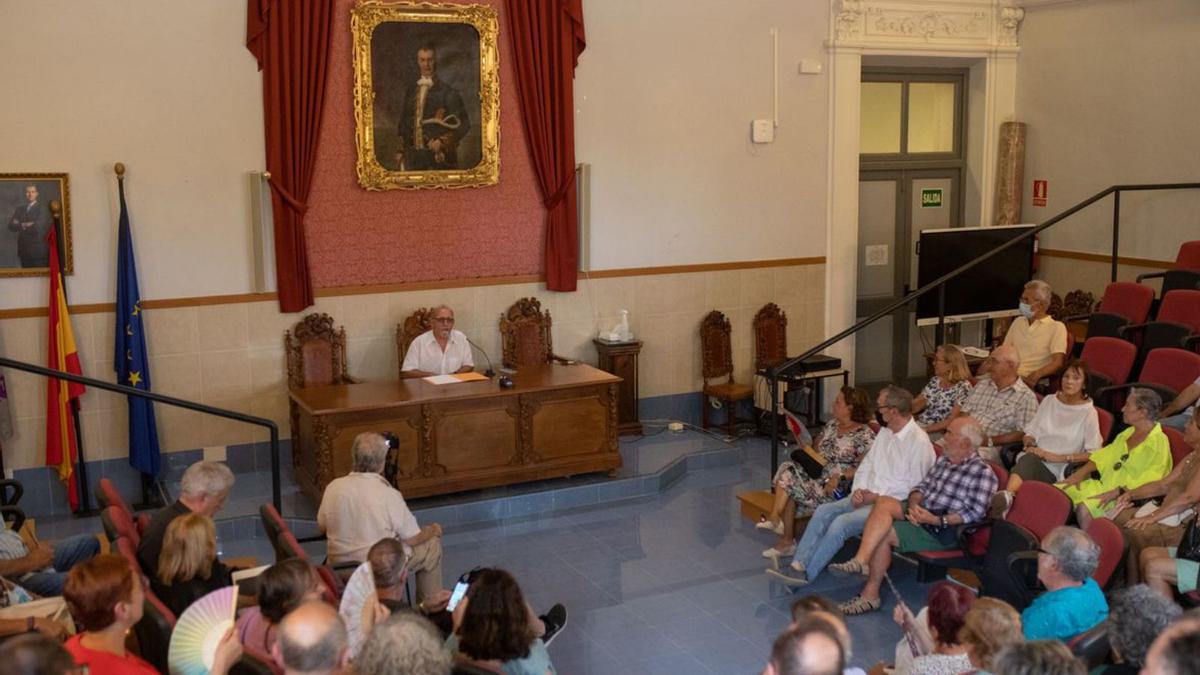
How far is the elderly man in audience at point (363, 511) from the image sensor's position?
5.84m

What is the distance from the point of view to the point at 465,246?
9562 mm

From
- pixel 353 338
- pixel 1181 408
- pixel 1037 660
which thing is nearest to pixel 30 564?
pixel 353 338

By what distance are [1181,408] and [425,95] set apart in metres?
5.70

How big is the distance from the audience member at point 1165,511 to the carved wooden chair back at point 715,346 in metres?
4.59

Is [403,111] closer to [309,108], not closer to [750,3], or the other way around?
[309,108]

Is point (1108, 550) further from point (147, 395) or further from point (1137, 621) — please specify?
point (147, 395)

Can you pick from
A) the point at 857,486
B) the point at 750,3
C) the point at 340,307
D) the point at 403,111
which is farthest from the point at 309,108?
the point at 857,486

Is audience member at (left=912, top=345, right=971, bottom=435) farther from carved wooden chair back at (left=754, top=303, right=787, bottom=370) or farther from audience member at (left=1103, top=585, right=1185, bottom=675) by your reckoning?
audience member at (left=1103, top=585, right=1185, bottom=675)

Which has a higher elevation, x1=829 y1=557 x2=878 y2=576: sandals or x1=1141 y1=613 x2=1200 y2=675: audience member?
x1=1141 y1=613 x2=1200 y2=675: audience member

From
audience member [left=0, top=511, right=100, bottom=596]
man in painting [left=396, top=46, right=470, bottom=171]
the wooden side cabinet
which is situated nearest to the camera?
audience member [left=0, top=511, right=100, bottom=596]

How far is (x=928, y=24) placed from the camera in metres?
10.9

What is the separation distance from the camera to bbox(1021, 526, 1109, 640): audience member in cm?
484

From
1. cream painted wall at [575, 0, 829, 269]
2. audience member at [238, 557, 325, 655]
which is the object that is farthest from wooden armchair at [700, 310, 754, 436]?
audience member at [238, 557, 325, 655]

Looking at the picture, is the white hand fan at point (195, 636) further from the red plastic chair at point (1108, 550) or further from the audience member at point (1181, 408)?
the audience member at point (1181, 408)
